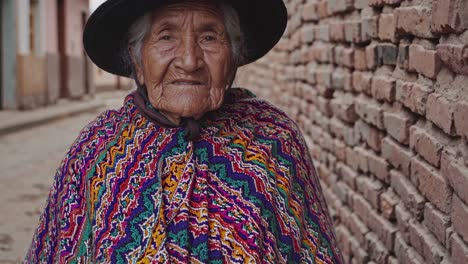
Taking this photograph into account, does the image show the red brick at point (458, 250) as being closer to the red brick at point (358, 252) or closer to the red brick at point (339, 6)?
the red brick at point (358, 252)

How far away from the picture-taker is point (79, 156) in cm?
247

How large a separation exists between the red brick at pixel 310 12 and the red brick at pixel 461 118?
266 cm

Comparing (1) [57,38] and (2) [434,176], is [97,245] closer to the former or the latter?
(2) [434,176]

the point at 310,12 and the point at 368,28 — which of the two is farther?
the point at 310,12

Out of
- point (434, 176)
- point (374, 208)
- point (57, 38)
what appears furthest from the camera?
point (57, 38)

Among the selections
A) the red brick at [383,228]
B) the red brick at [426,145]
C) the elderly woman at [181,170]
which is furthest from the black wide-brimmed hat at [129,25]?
the red brick at [383,228]

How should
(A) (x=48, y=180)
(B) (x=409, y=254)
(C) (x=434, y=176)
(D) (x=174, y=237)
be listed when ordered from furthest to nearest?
(A) (x=48, y=180) < (B) (x=409, y=254) < (C) (x=434, y=176) < (D) (x=174, y=237)

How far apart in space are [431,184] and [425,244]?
215 millimetres

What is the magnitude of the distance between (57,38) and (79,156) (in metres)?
21.3

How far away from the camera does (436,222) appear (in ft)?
8.59

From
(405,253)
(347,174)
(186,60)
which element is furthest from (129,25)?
(347,174)

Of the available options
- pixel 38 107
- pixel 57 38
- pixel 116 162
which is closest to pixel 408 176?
pixel 116 162

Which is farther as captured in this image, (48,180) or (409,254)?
(48,180)

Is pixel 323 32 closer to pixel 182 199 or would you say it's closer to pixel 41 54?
pixel 182 199
